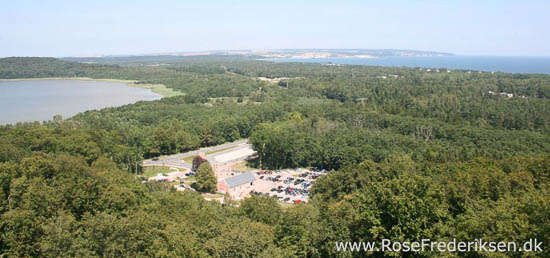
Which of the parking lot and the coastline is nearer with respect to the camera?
the parking lot

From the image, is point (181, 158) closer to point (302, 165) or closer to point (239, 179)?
point (239, 179)

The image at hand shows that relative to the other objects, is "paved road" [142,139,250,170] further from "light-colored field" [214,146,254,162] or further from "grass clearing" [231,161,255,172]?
"grass clearing" [231,161,255,172]

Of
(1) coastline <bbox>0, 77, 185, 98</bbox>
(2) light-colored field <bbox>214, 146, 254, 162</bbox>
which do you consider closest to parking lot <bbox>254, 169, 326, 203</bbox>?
(2) light-colored field <bbox>214, 146, 254, 162</bbox>

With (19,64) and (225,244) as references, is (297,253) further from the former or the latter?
(19,64)

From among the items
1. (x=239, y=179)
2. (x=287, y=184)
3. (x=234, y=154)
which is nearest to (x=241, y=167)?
(x=234, y=154)

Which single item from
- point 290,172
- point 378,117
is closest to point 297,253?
point 290,172

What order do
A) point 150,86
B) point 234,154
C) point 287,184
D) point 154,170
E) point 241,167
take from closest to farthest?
1. point 287,184
2. point 154,170
3. point 241,167
4. point 234,154
5. point 150,86
